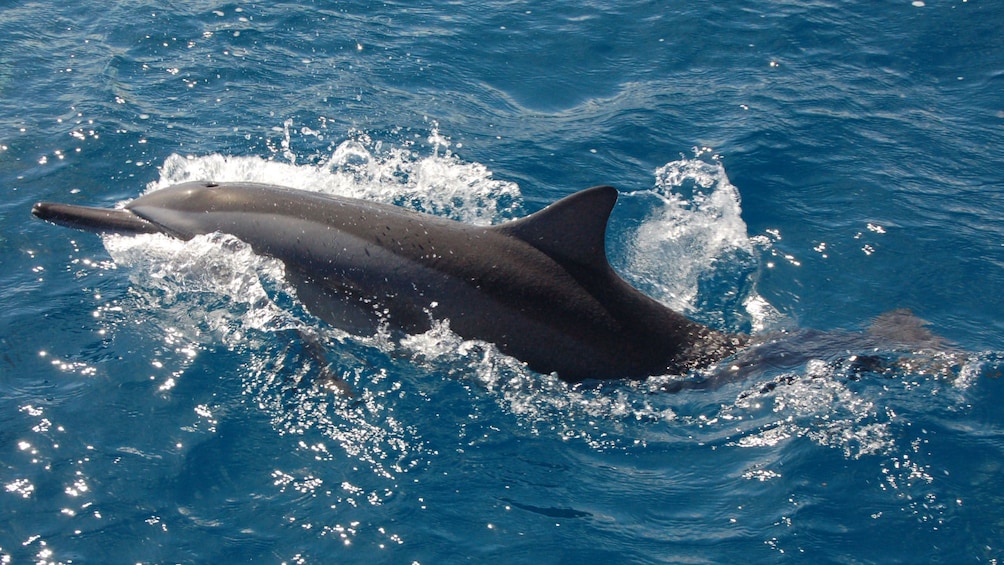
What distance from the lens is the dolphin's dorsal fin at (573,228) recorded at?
26.1 feet

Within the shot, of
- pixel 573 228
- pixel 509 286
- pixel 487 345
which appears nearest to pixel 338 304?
pixel 487 345

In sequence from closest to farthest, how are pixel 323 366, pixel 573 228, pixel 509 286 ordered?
pixel 573 228, pixel 509 286, pixel 323 366

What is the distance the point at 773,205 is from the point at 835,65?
474 centimetres

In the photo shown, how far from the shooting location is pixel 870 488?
7.37m

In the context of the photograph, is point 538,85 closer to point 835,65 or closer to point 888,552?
point 835,65

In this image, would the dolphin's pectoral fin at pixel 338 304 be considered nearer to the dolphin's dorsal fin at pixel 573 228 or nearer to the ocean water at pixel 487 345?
the ocean water at pixel 487 345

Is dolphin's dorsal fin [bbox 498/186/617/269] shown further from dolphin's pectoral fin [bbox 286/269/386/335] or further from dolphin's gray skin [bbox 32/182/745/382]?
dolphin's pectoral fin [bbox 286/269/386/335]

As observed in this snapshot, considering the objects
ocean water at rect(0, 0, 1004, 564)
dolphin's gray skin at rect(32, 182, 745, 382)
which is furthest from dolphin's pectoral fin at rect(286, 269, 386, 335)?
ocean water at rect(0, 0, 1004, 564)

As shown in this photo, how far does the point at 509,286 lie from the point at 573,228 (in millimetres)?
838

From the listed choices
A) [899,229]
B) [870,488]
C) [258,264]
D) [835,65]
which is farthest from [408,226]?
[835,65]

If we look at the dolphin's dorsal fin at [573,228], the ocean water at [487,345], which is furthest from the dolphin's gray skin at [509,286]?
the ocean water at [487,345]

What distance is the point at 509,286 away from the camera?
8219mm

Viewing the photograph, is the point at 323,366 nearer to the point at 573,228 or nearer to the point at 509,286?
the point at 509,286

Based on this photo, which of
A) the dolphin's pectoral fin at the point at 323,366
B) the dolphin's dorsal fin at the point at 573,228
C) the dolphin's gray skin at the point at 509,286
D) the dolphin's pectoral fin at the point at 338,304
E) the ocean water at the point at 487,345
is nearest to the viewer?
the ocean water at the point at 487,345
